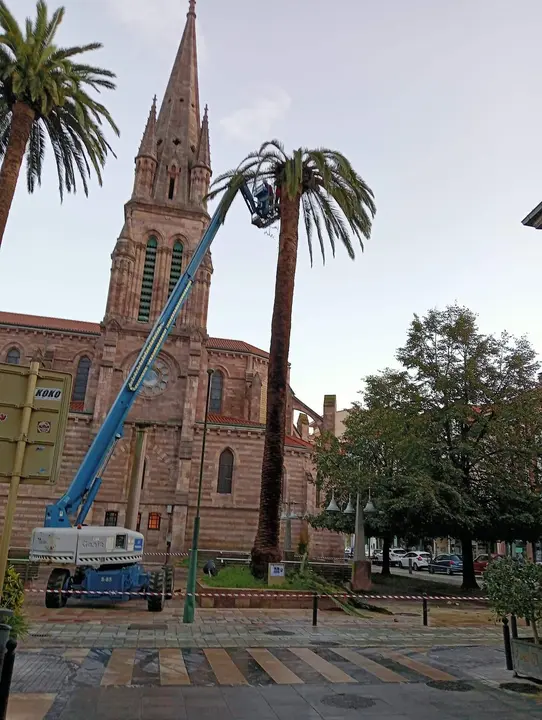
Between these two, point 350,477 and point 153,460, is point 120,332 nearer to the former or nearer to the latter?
point 153,460

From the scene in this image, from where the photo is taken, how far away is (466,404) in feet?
85.6

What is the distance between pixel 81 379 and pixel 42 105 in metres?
25.4

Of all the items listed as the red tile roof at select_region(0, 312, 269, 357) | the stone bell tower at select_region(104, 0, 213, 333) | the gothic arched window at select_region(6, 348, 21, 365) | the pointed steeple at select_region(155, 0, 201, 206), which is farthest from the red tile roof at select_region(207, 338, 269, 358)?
the gothic arched window at select_region(6, 348, 21, 365)

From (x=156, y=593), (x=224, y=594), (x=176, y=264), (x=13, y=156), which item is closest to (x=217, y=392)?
(x=176, y=264)

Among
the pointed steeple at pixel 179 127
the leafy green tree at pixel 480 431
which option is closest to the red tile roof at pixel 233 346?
the pointed steeple at pixel 179 127

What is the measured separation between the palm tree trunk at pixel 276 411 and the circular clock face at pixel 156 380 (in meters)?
18.8

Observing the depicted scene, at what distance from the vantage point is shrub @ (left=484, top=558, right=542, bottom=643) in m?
8.89

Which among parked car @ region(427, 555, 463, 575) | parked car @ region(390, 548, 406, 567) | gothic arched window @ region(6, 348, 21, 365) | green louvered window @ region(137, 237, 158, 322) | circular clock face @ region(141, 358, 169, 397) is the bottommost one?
parked car @ region(390, 548, 406, 567)

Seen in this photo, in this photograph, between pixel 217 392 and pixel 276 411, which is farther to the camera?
pixel 217 392

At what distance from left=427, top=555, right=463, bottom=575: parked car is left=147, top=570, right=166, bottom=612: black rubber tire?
3242 cm

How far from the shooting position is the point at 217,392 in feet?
142

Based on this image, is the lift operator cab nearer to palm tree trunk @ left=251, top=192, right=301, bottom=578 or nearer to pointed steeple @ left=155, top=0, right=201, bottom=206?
palm tree trunk @ left=251, top=192, right=301, bottom=578

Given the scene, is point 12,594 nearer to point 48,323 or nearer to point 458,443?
point 458,443

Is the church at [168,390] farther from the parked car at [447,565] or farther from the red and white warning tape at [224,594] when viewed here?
the red and white warning tape at [224,594]
